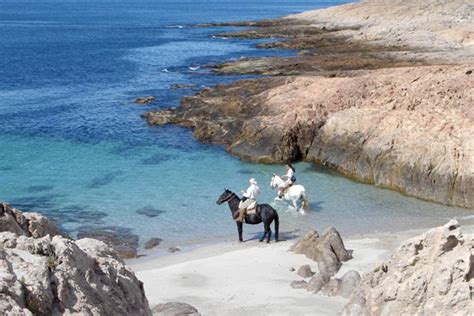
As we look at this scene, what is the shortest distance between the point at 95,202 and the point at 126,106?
77.2ft

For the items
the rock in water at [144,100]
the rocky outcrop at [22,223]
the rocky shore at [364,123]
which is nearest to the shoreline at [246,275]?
the rocky outcrop at [22,223]

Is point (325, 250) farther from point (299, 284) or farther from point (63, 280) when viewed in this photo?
point (63, 280)

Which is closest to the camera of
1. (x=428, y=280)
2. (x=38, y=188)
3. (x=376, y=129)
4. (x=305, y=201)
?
(x=428, y=280)

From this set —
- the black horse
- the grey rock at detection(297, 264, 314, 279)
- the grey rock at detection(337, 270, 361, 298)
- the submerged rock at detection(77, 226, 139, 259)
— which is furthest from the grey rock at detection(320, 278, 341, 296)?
the submerged rock at detection(77, 226, 139, 259)

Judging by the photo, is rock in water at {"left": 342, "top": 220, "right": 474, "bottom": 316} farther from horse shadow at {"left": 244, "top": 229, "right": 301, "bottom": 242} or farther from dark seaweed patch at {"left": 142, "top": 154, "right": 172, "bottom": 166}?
dark seaweed patch at {"left": 142, "top": 154, "right": 172, "bottom": 166}

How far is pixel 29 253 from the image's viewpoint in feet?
30.3

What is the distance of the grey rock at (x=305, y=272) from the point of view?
18.0 meters

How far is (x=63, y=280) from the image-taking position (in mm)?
8727

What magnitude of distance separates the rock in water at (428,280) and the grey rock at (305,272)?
5690 millimetres

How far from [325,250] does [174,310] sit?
6020 mm

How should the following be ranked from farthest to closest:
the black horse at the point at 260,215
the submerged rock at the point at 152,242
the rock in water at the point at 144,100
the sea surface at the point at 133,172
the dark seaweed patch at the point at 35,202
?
the rock in water at the point at 144,100 < the dark seaweed patch at the point at 35,202 < the sea surface at the point at 133,172 < the submerged rock at the point at 152,242 < the black horse at the point at 260,215

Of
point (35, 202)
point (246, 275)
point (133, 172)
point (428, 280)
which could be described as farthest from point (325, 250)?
point (133, 172)

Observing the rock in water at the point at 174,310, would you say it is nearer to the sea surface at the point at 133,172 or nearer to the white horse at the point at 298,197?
the sea surface at the point at 133,172

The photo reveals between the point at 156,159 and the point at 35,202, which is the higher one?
the point at 156,159
